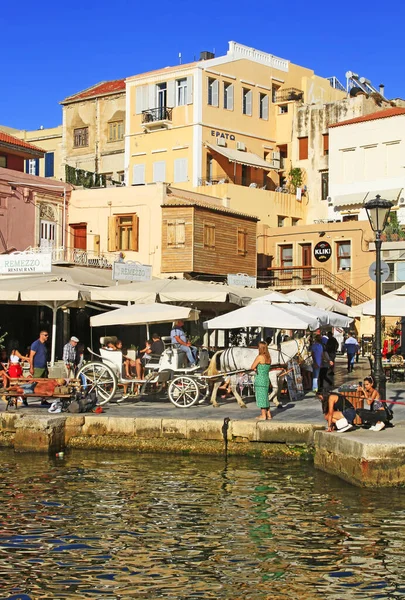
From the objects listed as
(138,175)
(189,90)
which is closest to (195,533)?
(189,90)

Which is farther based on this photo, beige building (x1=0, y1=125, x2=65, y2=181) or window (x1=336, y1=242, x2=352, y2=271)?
beige building (x1=0, y1=125, x2=65, y2=181)

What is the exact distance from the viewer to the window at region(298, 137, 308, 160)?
171 feet

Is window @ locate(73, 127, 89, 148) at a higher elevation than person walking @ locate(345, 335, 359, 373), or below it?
higher

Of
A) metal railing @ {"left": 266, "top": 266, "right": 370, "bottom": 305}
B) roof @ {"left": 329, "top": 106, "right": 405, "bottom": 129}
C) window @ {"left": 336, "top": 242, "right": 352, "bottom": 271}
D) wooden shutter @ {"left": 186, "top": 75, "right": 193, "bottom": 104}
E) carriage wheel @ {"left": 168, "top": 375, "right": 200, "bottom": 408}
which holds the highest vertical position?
wooden shutter @ {"left": 186, "top": 75, "right": 193, "bottom": 104}

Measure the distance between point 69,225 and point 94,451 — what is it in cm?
2575

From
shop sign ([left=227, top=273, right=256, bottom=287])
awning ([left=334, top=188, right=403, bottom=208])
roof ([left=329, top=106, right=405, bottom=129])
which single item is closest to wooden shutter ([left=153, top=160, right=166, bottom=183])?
awning ([left=334, top=188, right=403, bottom=208])

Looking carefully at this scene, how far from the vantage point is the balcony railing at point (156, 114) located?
4897cm

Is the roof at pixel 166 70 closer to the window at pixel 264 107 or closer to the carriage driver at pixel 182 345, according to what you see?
the window at pixel 264 107

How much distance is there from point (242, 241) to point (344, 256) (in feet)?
20.2

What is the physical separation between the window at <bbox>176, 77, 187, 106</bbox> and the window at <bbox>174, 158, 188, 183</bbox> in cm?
307

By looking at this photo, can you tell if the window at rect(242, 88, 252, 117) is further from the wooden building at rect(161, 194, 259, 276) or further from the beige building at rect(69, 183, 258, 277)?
the wooden building at rect(161, 194, 259, 276)

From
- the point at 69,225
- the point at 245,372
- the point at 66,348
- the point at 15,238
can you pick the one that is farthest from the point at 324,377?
the point at 69,225

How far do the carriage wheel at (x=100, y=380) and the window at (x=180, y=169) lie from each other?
30732mm

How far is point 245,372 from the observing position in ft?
59.7
